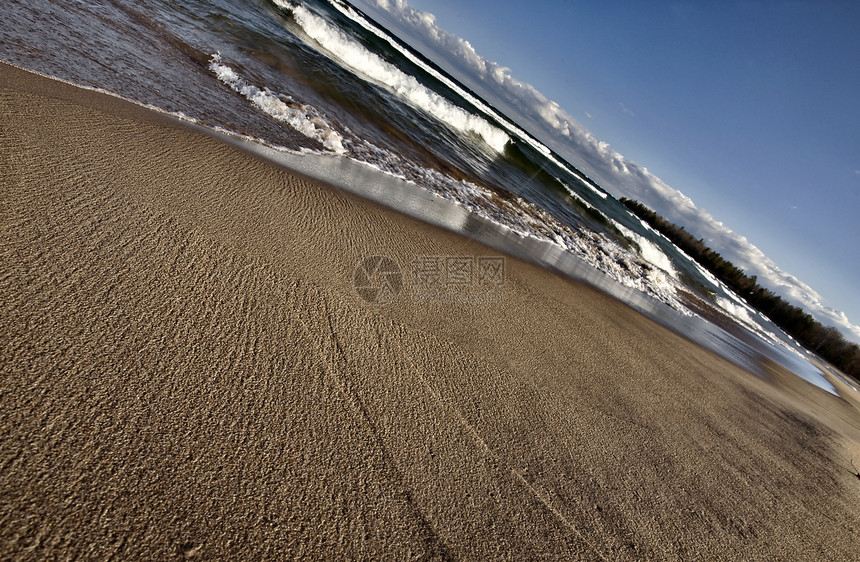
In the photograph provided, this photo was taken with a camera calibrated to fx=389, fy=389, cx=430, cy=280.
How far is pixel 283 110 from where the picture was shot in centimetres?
674

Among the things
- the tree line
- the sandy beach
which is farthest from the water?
the tree line

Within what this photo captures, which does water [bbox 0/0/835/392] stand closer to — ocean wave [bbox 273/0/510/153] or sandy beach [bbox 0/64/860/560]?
sandy beach [bbox 0/64/860/560]

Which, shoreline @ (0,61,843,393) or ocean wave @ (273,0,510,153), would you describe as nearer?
shoreline @ (0,61,843,393)

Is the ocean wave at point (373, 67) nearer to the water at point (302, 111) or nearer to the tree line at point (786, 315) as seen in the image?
the water at point (302, 111)

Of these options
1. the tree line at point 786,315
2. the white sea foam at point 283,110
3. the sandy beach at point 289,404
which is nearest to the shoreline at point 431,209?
the sandy beach at point 289,404

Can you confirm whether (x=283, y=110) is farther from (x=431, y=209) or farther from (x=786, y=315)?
(x=786, y=315)

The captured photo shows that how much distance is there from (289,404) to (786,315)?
38662 mm

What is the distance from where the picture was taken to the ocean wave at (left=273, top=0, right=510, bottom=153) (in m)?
16.5

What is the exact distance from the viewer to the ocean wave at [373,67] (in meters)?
16.5

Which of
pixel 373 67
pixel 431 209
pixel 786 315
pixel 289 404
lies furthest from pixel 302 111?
pixel 786 315

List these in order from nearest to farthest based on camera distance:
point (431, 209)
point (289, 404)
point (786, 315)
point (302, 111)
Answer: point (289, 404), point (431, 209), point (302, 111), point (786, 315)

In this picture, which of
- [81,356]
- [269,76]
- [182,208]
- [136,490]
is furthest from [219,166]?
[269,76]

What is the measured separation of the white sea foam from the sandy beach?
9.57 ft

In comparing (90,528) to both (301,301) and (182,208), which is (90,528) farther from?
(182,208)
